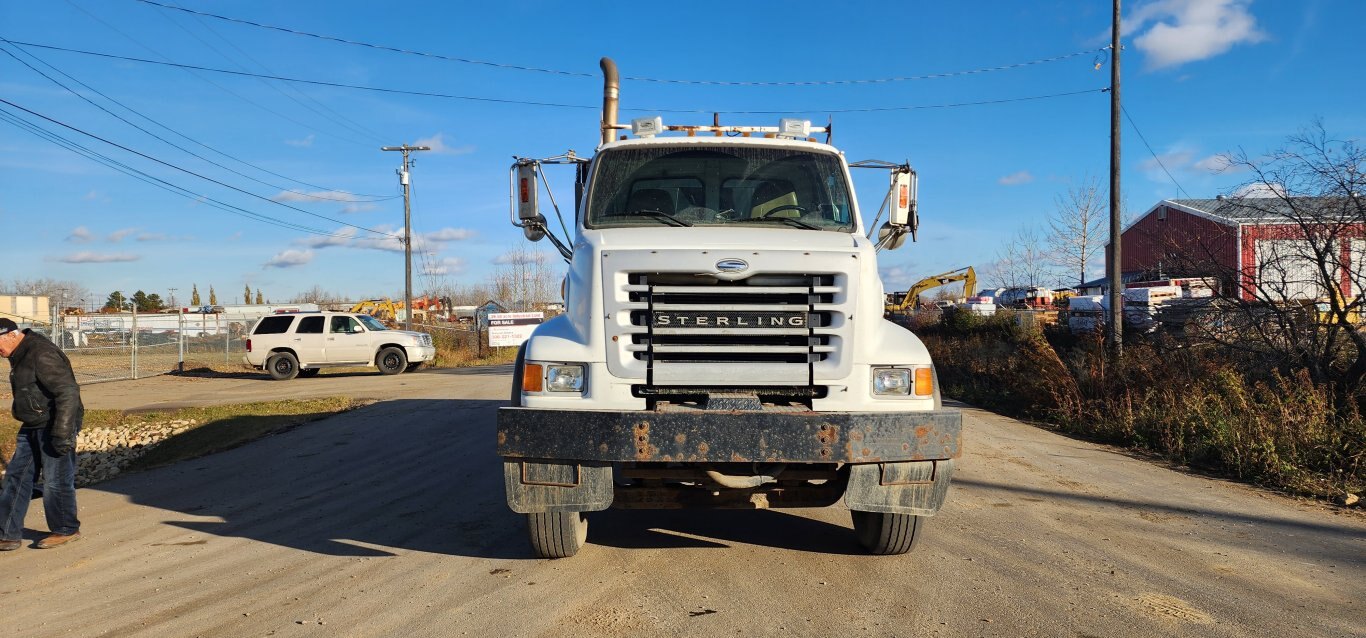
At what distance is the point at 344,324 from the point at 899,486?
2233cm

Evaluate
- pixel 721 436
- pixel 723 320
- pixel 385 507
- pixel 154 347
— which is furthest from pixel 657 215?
pixel 154 347

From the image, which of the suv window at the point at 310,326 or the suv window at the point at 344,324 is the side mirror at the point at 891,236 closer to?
the suv window at the point at 344,324

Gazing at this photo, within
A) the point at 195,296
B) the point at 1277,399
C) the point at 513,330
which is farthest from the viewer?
the point at 195,296

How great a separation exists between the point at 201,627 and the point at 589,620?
1919mm

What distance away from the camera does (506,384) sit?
63.4 feet

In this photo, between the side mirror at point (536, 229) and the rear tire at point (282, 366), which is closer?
the side mirror at point (536, 229)

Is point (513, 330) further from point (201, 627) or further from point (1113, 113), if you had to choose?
point (201, 627)

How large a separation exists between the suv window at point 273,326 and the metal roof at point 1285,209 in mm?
21585

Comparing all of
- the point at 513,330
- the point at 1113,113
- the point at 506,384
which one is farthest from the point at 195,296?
the point at 1113,113

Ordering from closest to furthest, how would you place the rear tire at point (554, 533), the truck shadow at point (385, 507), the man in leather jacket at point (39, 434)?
1. the rear tire at point (554, 533)
2. the truck shadow at point (385, 507)
3. the man in leather jacket at point (39, 434)

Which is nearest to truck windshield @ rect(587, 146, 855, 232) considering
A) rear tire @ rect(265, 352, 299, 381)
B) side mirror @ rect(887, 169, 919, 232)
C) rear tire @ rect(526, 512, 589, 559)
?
side mirror @ rect(887, 169, 919, 232)

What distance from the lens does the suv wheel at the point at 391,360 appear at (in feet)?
81.6

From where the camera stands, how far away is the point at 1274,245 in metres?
11.1

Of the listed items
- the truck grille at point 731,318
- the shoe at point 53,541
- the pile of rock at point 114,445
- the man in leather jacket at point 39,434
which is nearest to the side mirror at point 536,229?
the truck grille at point 731,318
